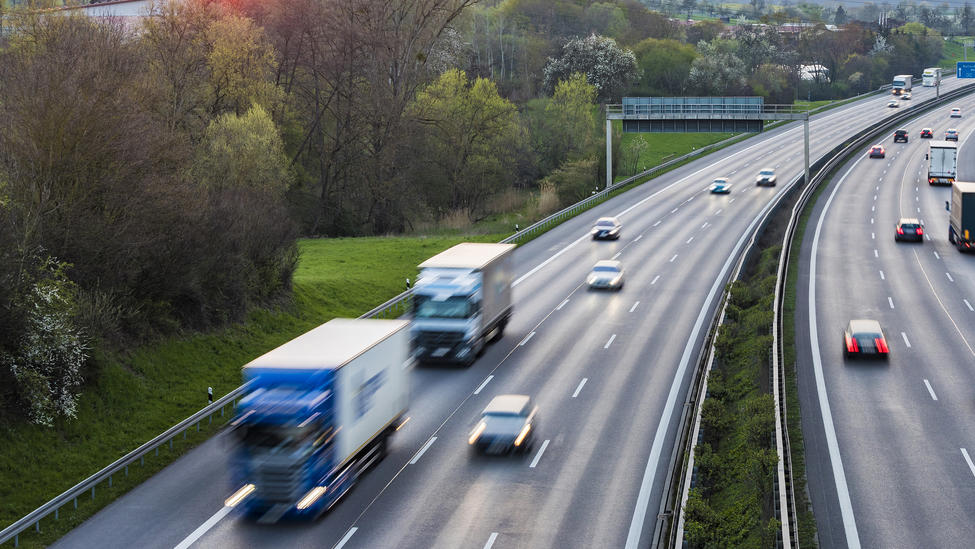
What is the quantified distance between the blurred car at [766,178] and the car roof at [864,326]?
42.3 m

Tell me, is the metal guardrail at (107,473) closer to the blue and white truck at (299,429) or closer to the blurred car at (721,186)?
the blue and white truck at (299,429)

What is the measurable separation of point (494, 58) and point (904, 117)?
211ft

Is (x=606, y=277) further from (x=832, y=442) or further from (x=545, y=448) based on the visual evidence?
(x=545, y=448)

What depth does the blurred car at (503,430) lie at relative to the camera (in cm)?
2228

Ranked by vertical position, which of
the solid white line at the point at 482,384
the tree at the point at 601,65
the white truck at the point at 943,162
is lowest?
the solid white line at the point at 482,384

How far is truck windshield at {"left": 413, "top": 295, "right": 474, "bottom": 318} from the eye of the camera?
96.2 ft

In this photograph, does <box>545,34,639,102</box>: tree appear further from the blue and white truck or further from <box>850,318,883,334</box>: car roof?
the blue and white truck

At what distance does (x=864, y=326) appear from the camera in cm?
3098

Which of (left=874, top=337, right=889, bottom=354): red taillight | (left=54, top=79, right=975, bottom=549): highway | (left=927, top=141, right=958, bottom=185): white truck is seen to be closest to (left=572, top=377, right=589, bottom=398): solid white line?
(left=54, top=79, right=975, bottom=549): highway

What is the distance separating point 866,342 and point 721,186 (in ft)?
134

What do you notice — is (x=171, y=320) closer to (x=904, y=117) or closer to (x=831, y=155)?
(x=831, y=155)

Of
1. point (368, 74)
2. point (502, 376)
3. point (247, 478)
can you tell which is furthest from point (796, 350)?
point (368, 74)

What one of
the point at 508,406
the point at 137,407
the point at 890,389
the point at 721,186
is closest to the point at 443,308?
the point at 508,406

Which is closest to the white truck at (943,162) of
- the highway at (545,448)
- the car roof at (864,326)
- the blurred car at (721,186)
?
the blurred car at (721,186)
